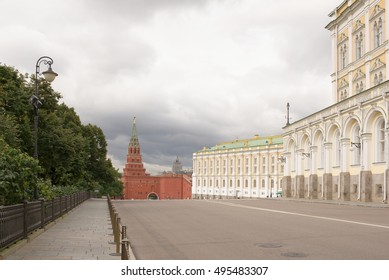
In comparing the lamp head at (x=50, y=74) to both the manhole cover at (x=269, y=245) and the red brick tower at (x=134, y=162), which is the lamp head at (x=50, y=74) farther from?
the red brick tower at (x=134, y=162)

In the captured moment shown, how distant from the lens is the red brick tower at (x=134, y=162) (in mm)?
170500

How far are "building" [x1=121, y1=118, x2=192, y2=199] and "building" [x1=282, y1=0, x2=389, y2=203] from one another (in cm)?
10227

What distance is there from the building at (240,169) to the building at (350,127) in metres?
47.5

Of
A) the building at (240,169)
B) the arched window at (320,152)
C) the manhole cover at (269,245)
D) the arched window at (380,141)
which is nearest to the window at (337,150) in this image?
the arched window at (320,152)

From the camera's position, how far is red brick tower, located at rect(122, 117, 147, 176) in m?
170

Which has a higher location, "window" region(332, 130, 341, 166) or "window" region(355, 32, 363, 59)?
"window" region(355, 32, 363, 59)

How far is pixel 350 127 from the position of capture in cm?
4406

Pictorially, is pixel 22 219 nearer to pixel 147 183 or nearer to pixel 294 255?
pixel 294 255

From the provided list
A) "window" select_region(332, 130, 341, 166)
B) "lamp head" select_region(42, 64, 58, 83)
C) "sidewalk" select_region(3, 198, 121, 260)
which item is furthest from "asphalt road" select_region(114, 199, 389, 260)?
"window" select_region(332, 130, 341, 166)

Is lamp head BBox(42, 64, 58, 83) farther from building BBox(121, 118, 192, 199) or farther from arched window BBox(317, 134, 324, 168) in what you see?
building BBox(121, 118, 192, 199)

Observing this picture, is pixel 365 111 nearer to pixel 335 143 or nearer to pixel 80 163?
pixel 335 143

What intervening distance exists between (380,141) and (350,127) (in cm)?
517

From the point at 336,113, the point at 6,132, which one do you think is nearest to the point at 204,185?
the point at 336,113

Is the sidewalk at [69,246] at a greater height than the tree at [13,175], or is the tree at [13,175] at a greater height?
the tree at [13,175]
